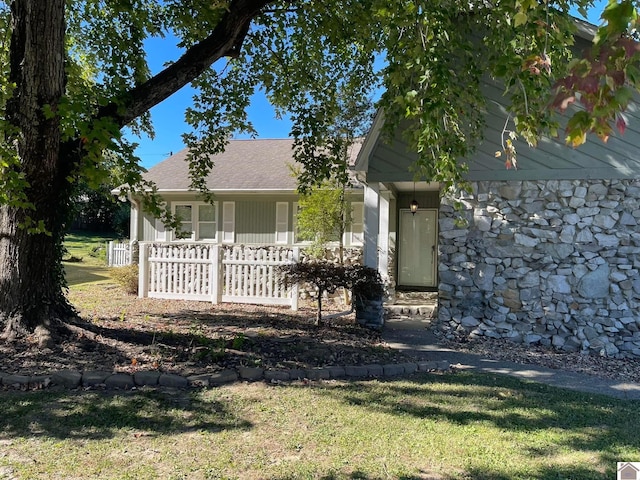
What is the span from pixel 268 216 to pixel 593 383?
1001 cm

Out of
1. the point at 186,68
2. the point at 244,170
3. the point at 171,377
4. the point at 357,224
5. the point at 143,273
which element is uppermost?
the point at 244,170

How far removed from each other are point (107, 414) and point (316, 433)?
1.77 metres

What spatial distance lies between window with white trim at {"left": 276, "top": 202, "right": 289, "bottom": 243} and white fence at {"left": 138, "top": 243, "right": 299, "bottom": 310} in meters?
3.31

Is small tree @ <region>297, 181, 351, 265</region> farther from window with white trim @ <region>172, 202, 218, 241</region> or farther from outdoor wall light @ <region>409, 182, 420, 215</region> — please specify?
window with white trim @ <region>172, 202, 218, 241</region>

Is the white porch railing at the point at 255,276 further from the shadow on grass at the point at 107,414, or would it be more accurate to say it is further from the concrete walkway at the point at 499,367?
the shadow on grass at the point at 107,414

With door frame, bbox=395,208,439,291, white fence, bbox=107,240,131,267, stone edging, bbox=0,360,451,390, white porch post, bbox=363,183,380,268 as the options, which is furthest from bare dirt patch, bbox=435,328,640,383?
white fence, bbox=107,240,131,267

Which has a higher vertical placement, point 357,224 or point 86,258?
point 357,224

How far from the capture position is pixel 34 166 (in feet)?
16.5

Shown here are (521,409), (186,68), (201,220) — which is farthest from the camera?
(201,220)

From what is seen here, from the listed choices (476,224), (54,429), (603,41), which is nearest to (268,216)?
(476,224)

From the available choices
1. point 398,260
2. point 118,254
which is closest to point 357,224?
point 398,260

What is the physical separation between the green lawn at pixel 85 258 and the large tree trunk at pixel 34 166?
26.8ft

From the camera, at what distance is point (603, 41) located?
154cm

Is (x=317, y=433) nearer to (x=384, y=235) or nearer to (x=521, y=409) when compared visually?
(x=521, y=409)
